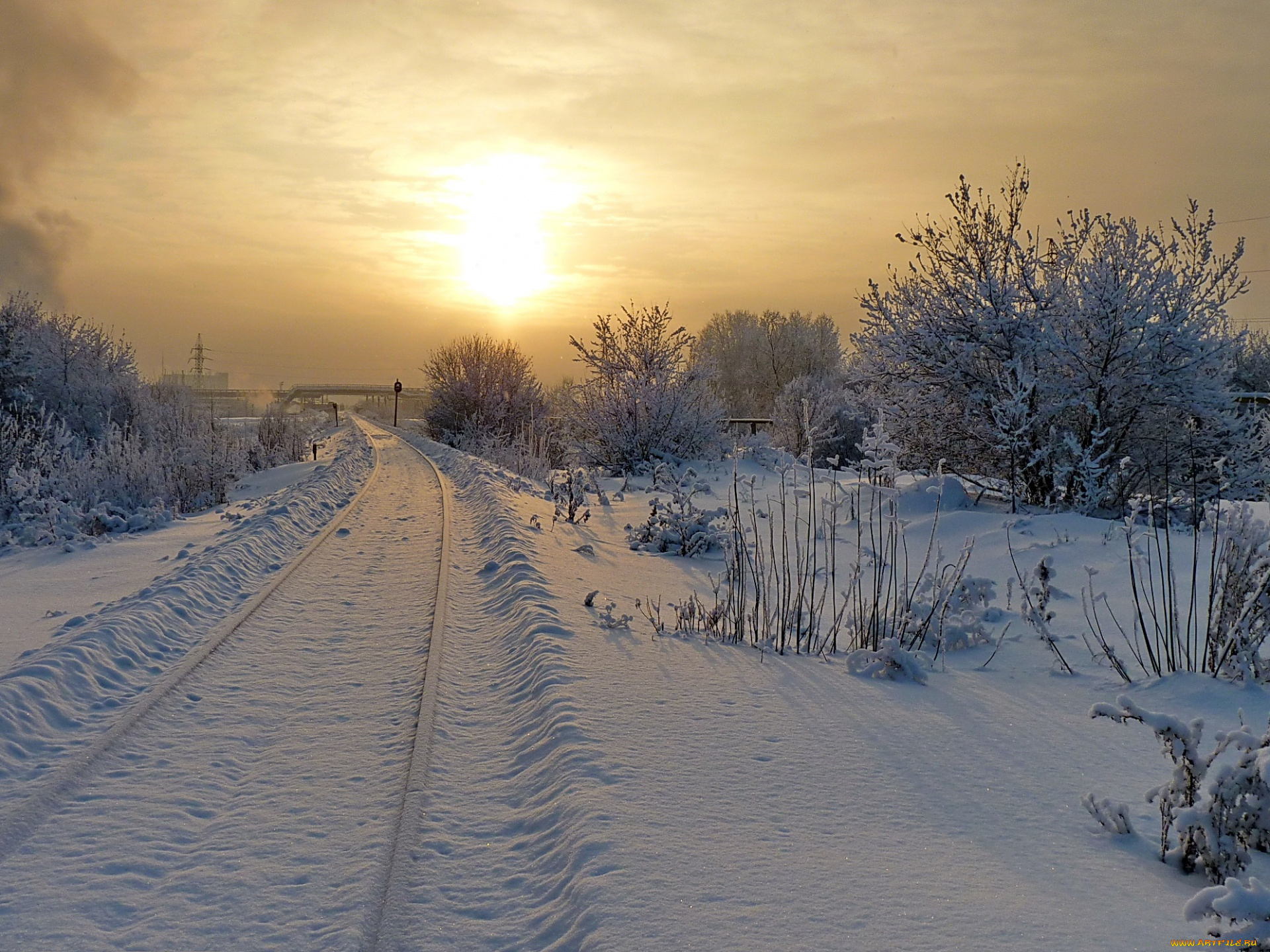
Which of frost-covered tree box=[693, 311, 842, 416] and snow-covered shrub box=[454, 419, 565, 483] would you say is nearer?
snow-covered shrub box=[454, 419, 565, 483]

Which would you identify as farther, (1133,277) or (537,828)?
(1133,277)

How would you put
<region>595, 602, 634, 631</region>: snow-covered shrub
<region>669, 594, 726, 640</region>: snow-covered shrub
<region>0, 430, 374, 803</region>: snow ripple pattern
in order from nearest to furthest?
<region>0, 430, 374, 803</region>: snow ripple pattern → <region>669, 594, 726, 640</region>: snow-covered shrub → <region>595, 602, 634, 631</region>: snow-covered shrub

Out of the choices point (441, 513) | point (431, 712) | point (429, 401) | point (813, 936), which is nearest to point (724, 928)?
point (813, 936)

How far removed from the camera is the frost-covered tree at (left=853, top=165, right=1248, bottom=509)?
11836mm

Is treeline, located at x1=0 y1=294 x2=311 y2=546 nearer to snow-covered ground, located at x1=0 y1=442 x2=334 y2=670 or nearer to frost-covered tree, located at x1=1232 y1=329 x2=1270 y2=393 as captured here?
snow-covered ground, located at x1=0 y1=442 x2=334 y2=670

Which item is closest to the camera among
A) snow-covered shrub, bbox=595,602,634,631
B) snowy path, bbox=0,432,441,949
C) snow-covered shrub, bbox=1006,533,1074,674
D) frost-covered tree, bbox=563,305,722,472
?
snowy path, bbox=0,432,441,949

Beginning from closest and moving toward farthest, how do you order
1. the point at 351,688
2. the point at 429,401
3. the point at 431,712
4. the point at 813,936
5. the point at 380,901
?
the point at 813,936
the point at 380,901
the point at 431,712
the point at 351,688
the point at 429,401

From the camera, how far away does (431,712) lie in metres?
5.62

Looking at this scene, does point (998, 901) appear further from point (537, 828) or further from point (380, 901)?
point (380, 901)

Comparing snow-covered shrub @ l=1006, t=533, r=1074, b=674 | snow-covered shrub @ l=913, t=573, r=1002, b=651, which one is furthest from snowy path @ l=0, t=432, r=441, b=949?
snow-covered shrub @ l=1006, t=533, r=1074, b=674

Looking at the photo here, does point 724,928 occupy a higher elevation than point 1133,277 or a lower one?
lower

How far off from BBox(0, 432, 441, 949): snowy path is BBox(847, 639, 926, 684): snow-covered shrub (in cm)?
327

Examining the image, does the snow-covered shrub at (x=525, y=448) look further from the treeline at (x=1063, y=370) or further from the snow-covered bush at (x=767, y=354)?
the snow-covered bush at (x=767, y=354)

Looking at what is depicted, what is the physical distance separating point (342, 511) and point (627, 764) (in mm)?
13011
